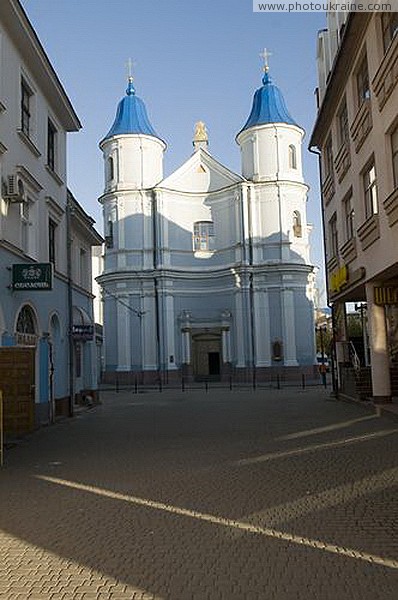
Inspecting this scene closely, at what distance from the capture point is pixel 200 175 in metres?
50.4

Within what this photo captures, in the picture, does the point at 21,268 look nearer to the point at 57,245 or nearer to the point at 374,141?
the point at 57,245

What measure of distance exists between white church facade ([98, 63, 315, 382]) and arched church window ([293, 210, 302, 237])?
0.32ft

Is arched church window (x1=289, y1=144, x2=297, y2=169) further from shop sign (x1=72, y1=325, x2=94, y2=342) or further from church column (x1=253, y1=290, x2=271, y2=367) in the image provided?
shop sign (x1=72, y1=325, x2=94, y2=342)

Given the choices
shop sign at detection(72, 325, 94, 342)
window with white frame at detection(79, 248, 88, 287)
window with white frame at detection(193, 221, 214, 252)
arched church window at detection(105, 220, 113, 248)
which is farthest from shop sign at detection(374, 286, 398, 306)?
arched church window at detection(105, 220, 113, 248)

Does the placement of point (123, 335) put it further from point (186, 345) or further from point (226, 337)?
point (226, 337)

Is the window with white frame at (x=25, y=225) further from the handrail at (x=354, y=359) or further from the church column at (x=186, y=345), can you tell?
the church column at (x=186, y=345)

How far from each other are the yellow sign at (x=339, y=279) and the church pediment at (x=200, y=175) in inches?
1037

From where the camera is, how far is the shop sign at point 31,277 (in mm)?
15422

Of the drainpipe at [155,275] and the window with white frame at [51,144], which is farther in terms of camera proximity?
the drainpipe at [155,275]

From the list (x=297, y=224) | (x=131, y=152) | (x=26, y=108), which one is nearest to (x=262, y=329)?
(x=297, y=224)

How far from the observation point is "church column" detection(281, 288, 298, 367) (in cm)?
4469

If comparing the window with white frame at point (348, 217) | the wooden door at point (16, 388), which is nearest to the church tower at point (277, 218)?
the window with white frame at point (348, 217)

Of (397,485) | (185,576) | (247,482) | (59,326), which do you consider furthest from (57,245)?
(185,576)

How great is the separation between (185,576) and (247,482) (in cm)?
386
